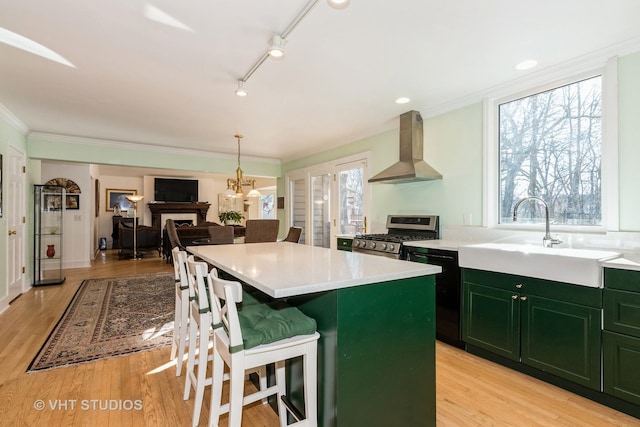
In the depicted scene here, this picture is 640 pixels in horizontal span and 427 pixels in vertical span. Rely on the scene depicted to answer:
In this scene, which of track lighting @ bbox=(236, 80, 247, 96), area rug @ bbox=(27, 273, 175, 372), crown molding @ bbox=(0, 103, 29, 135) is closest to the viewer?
area rug @ bbox=(27, 273, 175, 372)

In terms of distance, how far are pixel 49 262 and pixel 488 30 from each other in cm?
662

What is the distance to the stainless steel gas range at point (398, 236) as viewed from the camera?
3.19 meters

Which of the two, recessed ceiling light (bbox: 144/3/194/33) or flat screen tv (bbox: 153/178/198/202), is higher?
recessed ceiling light (bbox: 144/3/194/33)

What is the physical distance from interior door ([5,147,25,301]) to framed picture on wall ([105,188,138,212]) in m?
5.94

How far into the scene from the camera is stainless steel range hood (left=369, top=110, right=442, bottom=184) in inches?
136

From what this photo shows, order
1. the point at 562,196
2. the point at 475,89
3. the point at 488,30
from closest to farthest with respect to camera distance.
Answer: the point at 488,30, the point at 562,196, the point at 475,89

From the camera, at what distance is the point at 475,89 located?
120 inches

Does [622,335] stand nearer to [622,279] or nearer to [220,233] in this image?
[622,279]

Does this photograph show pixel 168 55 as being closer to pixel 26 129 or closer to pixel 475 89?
pixel 475 89

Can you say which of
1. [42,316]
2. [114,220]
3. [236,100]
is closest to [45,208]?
[42,316]

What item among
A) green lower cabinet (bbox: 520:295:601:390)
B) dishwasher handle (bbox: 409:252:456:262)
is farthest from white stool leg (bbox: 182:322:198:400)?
green lower cabinet (bbox: 520:295:601:390)

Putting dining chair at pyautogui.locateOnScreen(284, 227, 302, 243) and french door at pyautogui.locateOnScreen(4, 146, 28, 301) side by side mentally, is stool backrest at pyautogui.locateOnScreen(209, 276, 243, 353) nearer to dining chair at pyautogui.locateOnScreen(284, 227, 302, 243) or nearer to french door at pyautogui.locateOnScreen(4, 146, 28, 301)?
dining chair at pyautogui.locateOnScreen(284, 227, 302, 243)

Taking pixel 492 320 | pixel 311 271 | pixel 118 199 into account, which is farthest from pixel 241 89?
pixel 118 199

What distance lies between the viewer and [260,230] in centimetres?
490
